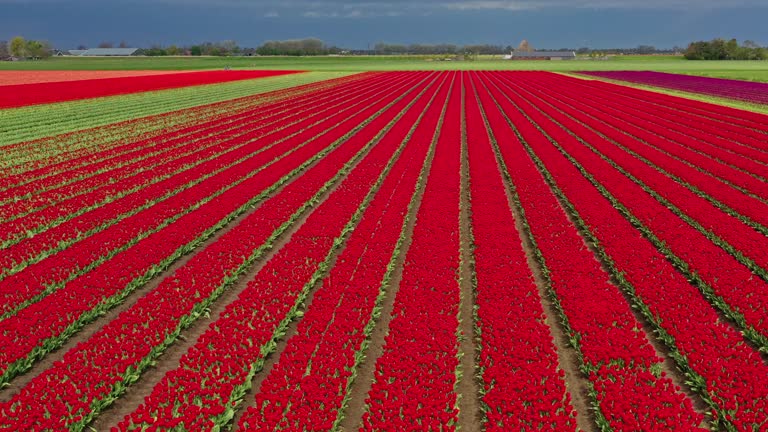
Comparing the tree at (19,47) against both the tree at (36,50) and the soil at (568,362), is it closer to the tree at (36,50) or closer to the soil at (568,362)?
the tree at (36,50)

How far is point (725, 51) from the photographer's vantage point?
501ft

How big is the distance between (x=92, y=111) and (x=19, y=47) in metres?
163

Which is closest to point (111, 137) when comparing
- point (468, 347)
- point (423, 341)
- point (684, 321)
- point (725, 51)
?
point (423, 341)

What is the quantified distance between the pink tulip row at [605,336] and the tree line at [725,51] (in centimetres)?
17139

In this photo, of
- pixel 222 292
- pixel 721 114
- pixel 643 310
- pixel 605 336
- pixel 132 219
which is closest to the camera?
pixel 605 336

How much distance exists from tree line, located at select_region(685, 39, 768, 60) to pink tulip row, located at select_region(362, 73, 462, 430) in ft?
572

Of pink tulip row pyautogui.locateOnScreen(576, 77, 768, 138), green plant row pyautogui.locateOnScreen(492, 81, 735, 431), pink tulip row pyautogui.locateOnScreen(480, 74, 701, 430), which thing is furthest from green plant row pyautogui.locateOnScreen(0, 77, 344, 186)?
pink tulip row pyautogui.locateOnScreen(576, 77, 768, 138)

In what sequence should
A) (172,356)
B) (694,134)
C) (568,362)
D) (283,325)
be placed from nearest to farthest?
(568,362)
(172,356)
(283,325)
(694,134)

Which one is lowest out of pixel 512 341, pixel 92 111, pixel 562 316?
pixel 92 111

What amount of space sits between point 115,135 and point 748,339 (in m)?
30.1

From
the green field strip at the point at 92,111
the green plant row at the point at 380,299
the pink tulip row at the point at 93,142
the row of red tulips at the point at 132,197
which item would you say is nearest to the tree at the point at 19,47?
the green field strip at the point at 92,111

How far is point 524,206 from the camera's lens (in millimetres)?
16141

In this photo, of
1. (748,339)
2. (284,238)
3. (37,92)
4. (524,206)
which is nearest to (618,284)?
(748,339)

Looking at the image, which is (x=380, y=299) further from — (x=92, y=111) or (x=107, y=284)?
(x=92, y=111)
